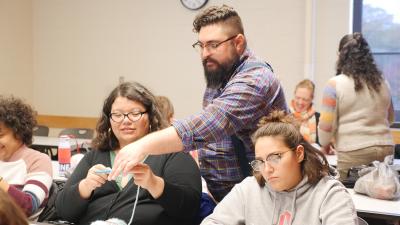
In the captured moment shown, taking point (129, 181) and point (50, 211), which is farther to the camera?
point (50, 211)

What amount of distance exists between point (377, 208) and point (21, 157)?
1809mm

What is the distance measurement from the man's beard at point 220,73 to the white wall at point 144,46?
337cm

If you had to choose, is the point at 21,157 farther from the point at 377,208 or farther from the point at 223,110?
the point at 377,208

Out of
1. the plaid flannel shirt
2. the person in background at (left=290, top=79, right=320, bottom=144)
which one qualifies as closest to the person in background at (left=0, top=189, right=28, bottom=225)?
the plaid flannel shirt

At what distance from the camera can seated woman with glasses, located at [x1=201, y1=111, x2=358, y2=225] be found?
163cm

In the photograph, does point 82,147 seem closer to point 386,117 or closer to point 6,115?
point 6,115

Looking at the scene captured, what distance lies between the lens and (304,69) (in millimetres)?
5023

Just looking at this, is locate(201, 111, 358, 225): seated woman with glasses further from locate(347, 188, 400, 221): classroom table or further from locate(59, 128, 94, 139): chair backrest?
locate(59, 128, 94, 139): chair backrest

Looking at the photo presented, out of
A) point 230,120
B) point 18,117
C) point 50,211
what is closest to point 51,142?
point 18,117

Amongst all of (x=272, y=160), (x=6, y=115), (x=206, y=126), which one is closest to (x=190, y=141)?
(x=206, y=126)

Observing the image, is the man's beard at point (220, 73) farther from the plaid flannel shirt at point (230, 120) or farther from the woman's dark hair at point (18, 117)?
the woman's dark hair at point (18, 117)

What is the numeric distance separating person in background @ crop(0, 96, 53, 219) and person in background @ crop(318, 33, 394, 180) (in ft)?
6.01

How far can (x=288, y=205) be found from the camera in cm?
167

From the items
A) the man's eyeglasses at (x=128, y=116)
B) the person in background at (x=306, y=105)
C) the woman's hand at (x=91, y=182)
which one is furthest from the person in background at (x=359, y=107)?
the woman's hand at (x=91, y=182)
